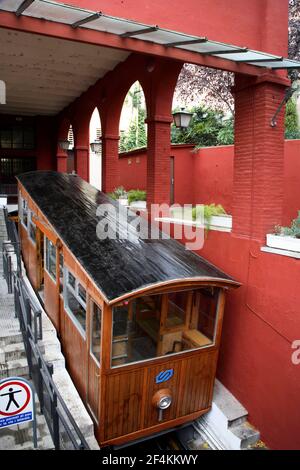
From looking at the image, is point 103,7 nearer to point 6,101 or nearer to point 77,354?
point 77,354

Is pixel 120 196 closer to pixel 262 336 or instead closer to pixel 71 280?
pixel 71 280

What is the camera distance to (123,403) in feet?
16.9

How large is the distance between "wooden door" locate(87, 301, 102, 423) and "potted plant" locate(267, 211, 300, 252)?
9.04ft

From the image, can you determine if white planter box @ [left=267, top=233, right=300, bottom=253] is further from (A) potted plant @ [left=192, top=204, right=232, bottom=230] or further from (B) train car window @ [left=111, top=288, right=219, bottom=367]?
(B) train car window @ [left=111, top=288, right=219, bottom=367]

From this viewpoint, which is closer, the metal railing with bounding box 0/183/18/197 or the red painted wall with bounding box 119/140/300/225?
the red painted wall with bounding box 119/140/300/225

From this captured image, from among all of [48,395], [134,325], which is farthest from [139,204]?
[48,395]

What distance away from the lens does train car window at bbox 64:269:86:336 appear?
18.0 feet

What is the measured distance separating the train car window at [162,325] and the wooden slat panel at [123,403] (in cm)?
23

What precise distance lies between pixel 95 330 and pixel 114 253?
1.18 metres

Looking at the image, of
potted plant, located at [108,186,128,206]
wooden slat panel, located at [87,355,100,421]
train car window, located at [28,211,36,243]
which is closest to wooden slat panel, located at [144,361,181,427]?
wooden slat panel, located at [87,355,100,421]

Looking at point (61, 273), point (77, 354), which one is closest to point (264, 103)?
point (61, 273)

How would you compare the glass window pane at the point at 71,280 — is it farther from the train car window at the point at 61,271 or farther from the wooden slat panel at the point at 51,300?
the wooden slat panel at the point at 51,300

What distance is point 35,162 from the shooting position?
1673cm

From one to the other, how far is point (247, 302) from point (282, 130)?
282 centimetres
